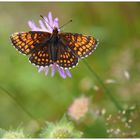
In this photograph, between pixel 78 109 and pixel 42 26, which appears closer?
pixel 42 26

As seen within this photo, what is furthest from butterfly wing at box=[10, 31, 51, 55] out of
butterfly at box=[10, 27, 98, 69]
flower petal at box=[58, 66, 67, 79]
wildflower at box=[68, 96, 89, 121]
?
wildflower at box=[68, 96, 89, 121]

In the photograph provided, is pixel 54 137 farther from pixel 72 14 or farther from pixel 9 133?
pixel 72 14

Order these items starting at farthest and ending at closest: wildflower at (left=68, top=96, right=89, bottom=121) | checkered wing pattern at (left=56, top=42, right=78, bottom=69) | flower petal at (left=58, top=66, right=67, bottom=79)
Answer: wildflower at (left=68, top=96, right=89, bottom=121)
flower petal at (left=58, top=66, right=67, bottom=79)
checkered wing pattern at (left=56, top=42, right=78, bottom=69)

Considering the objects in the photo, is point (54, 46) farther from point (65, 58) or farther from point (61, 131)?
point (61, 131)

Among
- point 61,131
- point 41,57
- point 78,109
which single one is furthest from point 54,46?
point 78,109

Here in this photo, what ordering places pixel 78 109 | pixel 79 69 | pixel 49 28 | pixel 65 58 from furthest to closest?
1. pixel 79 69
2. pixel 78 109
3. pixel 49 28
4. pixel 65 58

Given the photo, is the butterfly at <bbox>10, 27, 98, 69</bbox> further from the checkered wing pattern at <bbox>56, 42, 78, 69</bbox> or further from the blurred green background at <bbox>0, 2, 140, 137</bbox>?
the blurred green background at <bbox>0, 2, 140, 137</bbox>
